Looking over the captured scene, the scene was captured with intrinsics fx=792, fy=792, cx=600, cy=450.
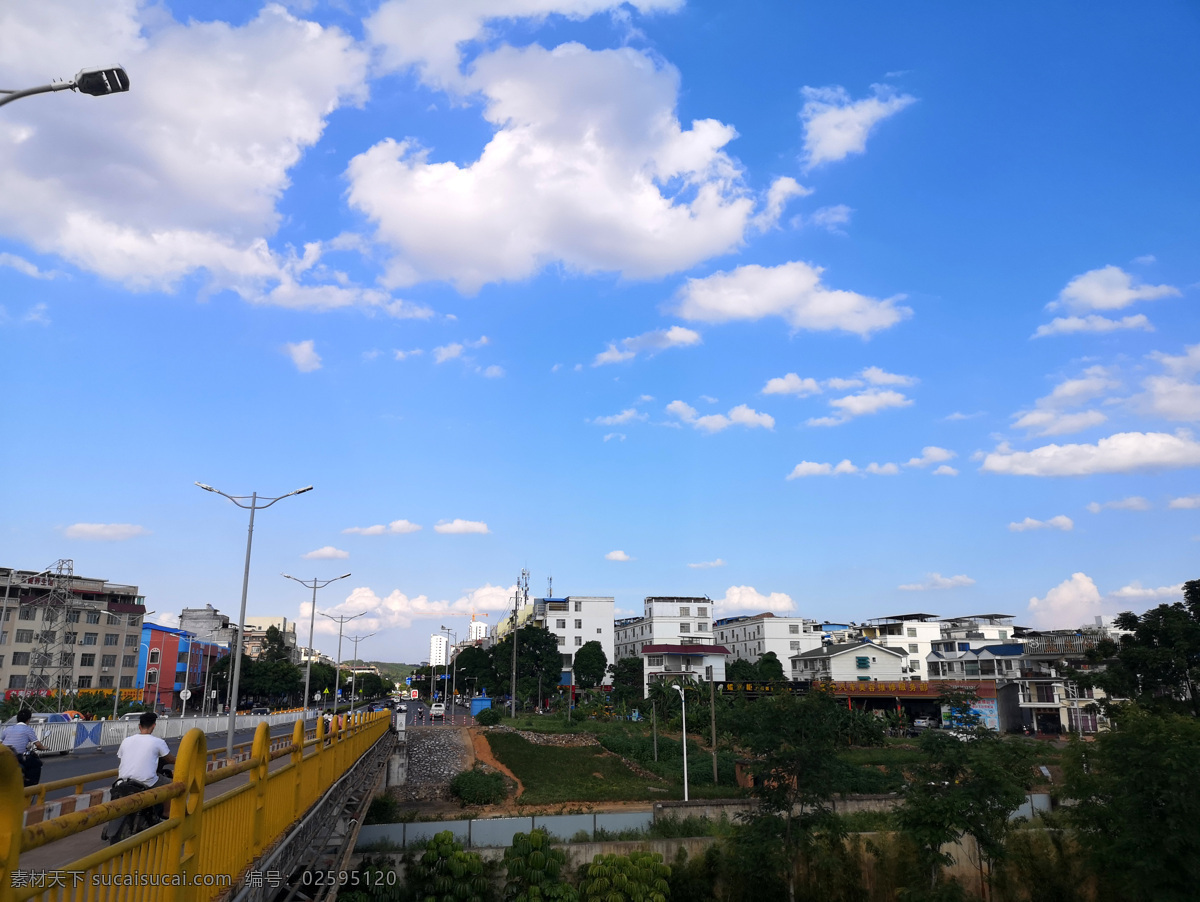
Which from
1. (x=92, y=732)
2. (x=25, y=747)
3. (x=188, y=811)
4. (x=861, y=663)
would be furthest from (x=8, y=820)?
(x=861, y=663)

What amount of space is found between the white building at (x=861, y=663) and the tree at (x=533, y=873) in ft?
194

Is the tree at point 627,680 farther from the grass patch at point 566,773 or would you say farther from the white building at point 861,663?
the grass patch at point 566,773

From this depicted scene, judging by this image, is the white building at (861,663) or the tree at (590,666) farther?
the tree at (590,666)

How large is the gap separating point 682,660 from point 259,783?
79.9m

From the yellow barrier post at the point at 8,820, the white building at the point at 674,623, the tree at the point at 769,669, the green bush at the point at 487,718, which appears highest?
the white building at the point at 674,623

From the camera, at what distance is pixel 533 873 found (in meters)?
25.0

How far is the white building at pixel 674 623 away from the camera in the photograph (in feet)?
300

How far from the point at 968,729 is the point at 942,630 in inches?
2692

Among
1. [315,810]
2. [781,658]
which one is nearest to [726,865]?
[315,810]

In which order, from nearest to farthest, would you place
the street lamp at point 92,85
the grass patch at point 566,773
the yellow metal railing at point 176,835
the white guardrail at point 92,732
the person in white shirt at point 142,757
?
the yellow metal railing at point 176,835, the person in white shirt at point 142,757, the street lamp at point 92,85, the white guardrail at point 92,732, the grass patch at point 566,773

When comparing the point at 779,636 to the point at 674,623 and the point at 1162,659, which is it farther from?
the point at 1162,659

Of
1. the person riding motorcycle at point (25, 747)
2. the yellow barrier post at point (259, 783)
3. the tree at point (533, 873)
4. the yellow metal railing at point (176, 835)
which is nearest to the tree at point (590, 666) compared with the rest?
the tree at point (533, 873)

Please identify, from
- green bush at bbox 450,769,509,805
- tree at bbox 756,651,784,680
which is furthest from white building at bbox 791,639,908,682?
green bush at bbox 450,769,509,805

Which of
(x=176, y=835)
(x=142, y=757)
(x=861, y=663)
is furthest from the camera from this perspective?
(x=861, y=663)
